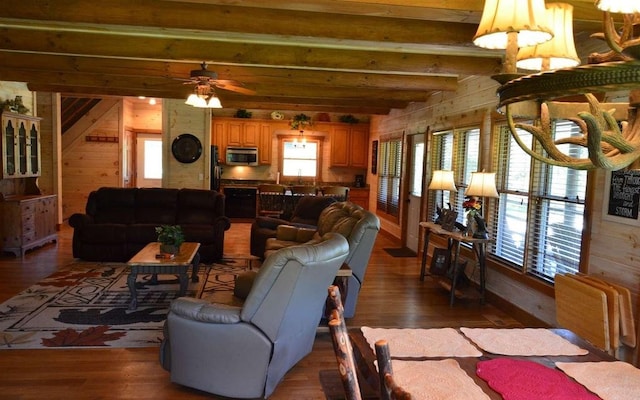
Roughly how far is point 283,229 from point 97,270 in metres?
2.44

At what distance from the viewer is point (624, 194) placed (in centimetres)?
338

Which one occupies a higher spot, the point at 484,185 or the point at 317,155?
the point at 317,155

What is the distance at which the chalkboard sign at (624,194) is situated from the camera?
328 cm

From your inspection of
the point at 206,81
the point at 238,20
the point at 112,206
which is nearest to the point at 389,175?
the point at 112,206

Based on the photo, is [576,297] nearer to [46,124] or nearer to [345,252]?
[345,252]

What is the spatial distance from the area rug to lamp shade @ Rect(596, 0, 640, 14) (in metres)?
6.63

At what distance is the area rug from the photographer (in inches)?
305

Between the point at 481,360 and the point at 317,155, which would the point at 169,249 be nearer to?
the point at 481,360

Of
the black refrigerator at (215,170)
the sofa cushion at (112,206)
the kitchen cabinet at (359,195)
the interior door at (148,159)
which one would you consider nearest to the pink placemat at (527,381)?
Answer: the sofa cushion at (112,206)

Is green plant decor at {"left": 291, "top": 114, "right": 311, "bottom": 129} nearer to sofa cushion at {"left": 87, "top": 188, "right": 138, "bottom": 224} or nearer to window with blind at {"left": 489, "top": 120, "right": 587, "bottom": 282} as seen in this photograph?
sofa cushion at {"left": 87, "top": 188, "right": 138, "bottom": 224}

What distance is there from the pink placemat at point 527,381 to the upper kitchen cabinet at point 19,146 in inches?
277

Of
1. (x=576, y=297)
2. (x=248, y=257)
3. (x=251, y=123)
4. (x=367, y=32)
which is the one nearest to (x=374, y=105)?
(x=251, y=123)

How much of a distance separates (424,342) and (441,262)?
3.78 metres

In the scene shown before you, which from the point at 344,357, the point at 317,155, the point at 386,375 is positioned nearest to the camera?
the point at 386,375
